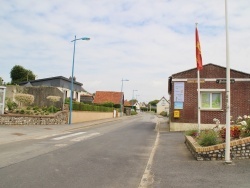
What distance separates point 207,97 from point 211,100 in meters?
0.36

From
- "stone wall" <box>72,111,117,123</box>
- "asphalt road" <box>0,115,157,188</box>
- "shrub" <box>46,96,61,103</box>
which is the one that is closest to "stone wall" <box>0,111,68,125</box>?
"shrub" <box>46,96,61,103</box>

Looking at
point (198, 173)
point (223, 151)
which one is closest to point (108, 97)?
point (223, 151)

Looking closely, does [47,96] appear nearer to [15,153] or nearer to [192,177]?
[15,153]

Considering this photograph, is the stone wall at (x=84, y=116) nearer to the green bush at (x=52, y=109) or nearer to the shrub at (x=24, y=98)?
the green bush at (x=52, y=109)

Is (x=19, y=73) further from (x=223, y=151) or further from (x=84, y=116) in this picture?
(x=223, y=151)

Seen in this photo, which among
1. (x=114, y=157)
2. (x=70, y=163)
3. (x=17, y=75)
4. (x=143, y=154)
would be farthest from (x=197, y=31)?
(x=17, y=75)

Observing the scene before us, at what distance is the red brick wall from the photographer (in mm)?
22172

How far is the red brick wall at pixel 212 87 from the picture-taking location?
2217 cm

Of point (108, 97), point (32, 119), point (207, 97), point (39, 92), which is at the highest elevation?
point (108, 97)

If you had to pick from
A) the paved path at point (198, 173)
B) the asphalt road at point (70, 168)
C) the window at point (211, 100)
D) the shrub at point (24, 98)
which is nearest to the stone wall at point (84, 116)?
the shrub at point (24, 98)

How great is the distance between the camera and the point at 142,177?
25.3 ft

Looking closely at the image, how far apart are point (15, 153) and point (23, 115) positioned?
13.9 m

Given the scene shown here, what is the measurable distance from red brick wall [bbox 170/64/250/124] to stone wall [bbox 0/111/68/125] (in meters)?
10.6

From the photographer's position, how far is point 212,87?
73.9 ft
